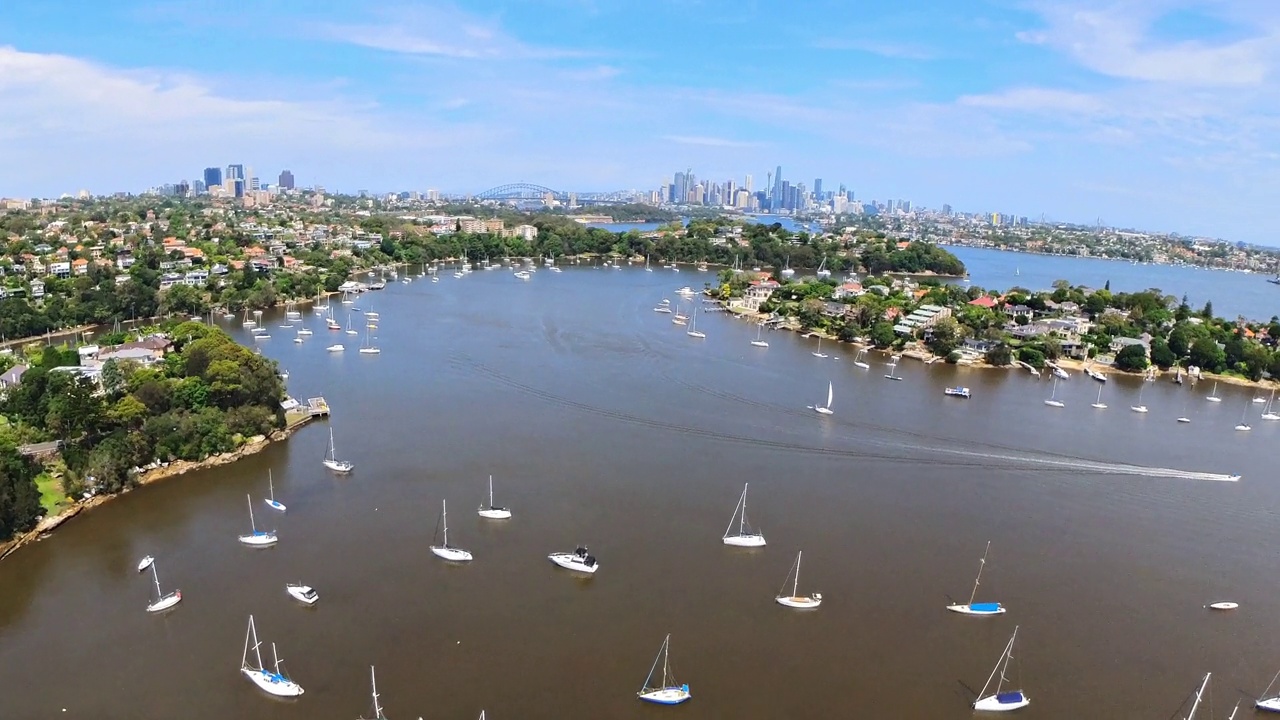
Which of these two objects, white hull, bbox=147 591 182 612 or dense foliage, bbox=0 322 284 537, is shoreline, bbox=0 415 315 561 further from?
white hull, bbox=147 591 182 612

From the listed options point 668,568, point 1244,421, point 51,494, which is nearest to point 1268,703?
point 668,568

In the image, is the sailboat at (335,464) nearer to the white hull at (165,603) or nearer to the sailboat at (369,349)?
the white hull at (165,603)

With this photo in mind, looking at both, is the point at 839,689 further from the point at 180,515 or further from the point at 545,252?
the point at 545,252

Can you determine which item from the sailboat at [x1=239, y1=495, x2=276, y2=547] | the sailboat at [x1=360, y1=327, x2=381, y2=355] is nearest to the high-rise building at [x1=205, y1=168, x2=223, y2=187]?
the sailboat at [x1=360, y1=327, x2=381, y2=355]

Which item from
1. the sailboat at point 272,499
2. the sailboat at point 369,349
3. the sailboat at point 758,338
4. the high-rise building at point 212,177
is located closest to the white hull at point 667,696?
the sailboat at point 272,499

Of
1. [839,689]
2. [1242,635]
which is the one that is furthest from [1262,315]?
[839,689]

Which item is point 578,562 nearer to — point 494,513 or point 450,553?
point 450,553
